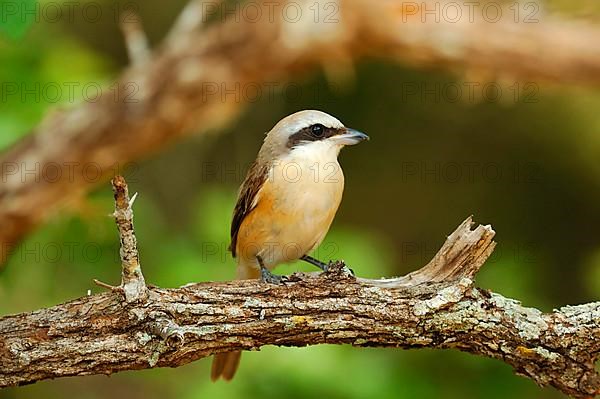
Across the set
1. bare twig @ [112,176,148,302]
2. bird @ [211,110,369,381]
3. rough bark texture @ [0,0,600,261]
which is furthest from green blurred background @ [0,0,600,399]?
bare twig @ [112,176,148,302]

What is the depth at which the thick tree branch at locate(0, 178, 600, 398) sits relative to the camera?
383 cm

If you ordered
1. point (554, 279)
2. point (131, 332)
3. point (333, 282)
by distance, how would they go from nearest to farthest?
1. point (131, 332)
2. point (333, 282)
3. point (554, 279)

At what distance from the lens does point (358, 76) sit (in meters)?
9.61

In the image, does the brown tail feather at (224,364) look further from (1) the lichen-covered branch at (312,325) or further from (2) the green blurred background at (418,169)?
(2) the green blurred background at (418,169)

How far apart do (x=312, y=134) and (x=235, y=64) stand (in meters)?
1.90

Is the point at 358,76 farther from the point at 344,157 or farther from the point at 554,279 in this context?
the point at 554,279

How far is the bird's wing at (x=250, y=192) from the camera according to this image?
4.75 m

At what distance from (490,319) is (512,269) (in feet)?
9.41

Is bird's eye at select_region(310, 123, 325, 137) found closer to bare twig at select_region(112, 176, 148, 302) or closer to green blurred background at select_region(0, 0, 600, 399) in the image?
bare twig at select_region(112, 176, 148, 302)

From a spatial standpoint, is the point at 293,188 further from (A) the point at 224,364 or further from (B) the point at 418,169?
(B) the point at 418,169

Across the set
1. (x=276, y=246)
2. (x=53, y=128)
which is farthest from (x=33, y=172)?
(x=276, y=246)

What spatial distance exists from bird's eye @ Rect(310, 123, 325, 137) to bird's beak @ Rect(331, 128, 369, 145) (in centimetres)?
6

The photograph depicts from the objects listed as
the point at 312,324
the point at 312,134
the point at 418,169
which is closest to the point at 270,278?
the point at 312,324

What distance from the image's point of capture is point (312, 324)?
3.99m
